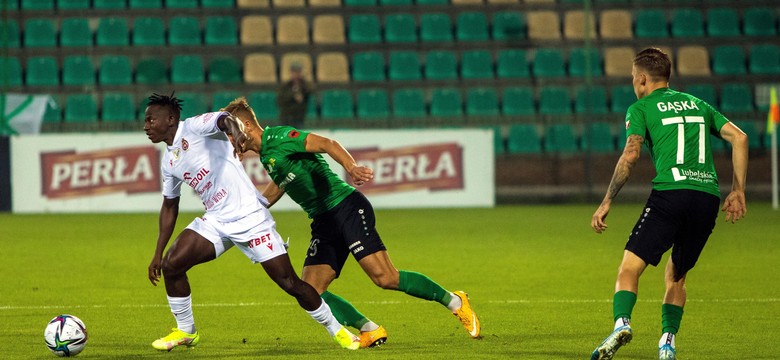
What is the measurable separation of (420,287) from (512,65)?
55.7 feet

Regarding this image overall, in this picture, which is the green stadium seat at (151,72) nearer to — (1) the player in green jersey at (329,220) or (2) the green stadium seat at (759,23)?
(2) the green stadium seat at (759,23)

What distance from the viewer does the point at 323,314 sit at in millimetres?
7395

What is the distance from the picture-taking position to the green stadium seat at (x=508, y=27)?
24844 mm

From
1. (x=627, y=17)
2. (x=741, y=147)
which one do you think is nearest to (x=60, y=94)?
(x=627, y=17)

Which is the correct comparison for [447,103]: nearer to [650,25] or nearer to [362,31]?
[362,31]

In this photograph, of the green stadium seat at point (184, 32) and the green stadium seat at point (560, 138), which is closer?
the green stadium seat at point (560, 138)

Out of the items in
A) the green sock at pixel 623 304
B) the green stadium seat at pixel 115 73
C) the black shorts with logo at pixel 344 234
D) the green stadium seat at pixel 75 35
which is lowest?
the green sock at pixel 623 304

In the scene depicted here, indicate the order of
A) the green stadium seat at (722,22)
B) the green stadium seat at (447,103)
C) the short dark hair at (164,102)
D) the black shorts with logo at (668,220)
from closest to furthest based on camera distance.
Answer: the black shorts with logo at (668,220)
the short dark hair at (164,102)
the green stadium seat at (447,103)
the green stadium seat at (722,22)

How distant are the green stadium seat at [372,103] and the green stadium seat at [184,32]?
380cm

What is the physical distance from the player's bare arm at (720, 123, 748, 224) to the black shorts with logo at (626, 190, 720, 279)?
10cm

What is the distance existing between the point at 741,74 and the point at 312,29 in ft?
28.7

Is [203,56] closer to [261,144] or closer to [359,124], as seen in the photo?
[359,124]

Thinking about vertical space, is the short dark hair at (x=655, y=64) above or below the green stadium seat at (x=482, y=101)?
above

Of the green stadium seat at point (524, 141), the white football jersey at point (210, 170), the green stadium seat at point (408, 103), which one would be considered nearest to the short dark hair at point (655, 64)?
the white football jersey at point (210, 170)
